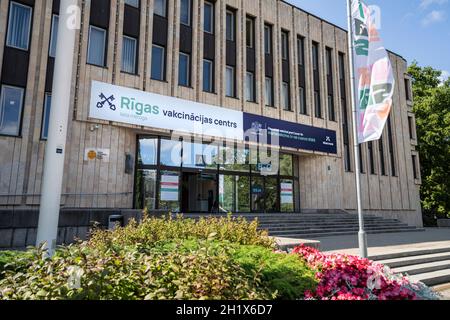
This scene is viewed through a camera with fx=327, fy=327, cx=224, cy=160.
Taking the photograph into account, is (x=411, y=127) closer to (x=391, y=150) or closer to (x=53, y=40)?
(x=391, y=150)

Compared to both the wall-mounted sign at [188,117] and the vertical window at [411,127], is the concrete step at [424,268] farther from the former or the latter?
the vertical window at [411,127]

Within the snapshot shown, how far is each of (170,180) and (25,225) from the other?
7.40 m

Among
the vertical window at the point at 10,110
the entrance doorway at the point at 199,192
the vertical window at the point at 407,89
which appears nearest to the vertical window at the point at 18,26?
the vertical window at the point at 10,110

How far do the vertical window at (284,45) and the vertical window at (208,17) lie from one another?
18.0ft

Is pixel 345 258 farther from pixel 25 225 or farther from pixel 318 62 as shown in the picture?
pixel 318 62

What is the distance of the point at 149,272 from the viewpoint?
3.54 m

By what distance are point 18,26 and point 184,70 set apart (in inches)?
300

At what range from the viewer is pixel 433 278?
7.77m

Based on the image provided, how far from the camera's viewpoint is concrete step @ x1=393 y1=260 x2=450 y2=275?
8165mm

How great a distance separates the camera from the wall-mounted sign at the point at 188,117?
14.4 metres

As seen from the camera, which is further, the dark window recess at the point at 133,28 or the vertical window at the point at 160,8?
the vertical window at the point at 160,8

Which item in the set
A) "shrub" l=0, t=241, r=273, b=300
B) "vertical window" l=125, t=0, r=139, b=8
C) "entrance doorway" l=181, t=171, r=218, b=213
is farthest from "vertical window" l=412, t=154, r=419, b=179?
"shrub" l=0, t=241, r=273, b=300

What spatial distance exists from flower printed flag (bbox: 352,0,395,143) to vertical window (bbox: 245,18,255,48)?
11.6m
